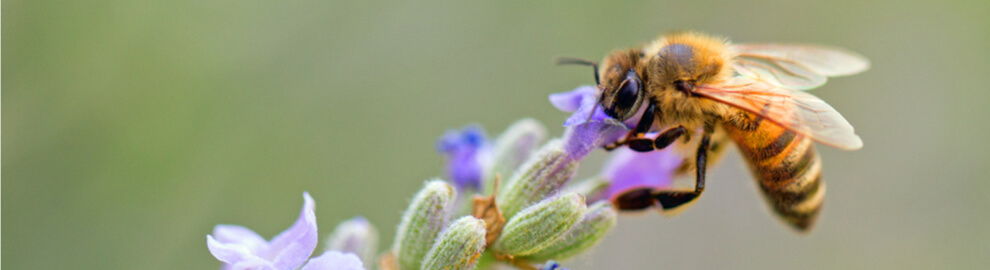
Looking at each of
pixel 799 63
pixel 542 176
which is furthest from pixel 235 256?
pixel 799 63

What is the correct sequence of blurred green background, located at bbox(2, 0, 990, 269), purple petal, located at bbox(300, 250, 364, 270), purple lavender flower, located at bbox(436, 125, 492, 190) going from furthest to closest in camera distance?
blurred green background, located at bbox(2, 0, 990, 269), purple lavender flower, located at bbox(436, 125, 492, 190), purple petal, located at bbox(300, 250, 364, 270)

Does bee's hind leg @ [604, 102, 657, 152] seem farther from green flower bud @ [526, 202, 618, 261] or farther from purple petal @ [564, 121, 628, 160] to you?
green flower bud @ [526, 202, 618, 261]

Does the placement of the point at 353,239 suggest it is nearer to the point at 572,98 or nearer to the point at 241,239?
the point at 241,239

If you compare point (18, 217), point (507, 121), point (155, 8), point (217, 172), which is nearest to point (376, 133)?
point (507, 121)

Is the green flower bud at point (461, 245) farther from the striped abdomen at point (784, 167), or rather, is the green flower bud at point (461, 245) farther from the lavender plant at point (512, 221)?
the striped abdomen at point (784, 167)

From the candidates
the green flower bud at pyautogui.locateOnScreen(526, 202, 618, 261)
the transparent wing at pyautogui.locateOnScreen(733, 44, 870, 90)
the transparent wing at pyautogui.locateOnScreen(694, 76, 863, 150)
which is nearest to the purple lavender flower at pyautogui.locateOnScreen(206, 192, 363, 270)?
the green flower bud at pyautogui.locateOnScreen(526, 202, 618, 261)

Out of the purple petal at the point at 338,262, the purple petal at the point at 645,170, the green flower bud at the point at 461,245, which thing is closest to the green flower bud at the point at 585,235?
the green flower bud at the point at 461,245

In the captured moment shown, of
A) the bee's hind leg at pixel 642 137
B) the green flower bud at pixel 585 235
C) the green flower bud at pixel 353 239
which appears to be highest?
the bee's hind leg at pixel 642 137
